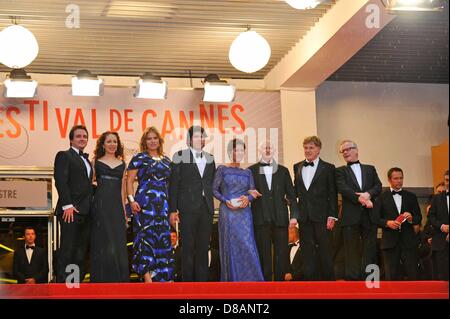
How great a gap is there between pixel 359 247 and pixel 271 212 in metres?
0.65

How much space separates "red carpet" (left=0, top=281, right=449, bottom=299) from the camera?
5125 millimetres

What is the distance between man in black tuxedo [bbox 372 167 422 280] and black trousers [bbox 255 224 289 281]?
2.36 feet

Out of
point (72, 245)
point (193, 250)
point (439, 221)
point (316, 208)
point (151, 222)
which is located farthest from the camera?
point (439, 221)

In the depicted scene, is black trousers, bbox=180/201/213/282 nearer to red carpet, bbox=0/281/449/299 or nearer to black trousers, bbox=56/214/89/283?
red carpet, bbox=0/281/449/299

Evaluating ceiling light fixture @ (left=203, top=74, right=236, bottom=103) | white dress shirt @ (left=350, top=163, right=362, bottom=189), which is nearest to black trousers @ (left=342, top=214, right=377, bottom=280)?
white dress shirt @ (left=350, top=163, right=362, bottom=189)

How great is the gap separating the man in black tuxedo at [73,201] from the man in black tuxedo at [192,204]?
0.57m

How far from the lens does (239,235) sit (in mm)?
Result: 6109

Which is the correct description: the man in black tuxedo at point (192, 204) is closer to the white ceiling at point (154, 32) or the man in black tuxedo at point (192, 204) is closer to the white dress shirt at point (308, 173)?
the white dress shirt at point (308, 173)

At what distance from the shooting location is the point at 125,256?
19.1 feet

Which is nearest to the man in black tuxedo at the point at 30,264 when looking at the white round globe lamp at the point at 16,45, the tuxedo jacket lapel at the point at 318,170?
the white round globe lamp at the point at 16,45

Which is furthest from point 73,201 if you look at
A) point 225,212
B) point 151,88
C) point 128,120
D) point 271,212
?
point 128,120

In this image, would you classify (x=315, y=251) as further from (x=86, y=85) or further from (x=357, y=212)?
(x=86, y=85)

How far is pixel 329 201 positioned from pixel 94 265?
1633 millimetres
